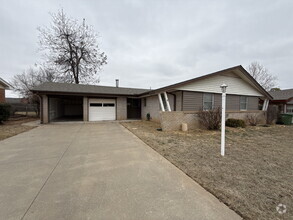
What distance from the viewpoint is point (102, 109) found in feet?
42.3

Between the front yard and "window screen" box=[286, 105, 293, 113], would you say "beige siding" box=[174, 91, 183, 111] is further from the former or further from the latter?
"window screen" box=[286, 105, 293, 113]

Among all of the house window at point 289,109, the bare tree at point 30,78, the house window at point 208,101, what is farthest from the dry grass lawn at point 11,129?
the house window at point 289,109

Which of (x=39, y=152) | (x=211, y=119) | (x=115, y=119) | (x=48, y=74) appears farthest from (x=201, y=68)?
(x=48, y=74)

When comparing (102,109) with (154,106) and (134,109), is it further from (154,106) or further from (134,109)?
(154,106)

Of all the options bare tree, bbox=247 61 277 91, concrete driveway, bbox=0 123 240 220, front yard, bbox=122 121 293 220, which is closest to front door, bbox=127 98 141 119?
front yard, bbox=122 121 293 220

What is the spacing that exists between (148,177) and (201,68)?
18.6 m

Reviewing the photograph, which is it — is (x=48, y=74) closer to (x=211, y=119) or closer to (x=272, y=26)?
(x=211, y=119)

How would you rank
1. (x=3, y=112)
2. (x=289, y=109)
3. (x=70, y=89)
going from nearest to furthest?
(x=3, y=112) → (x=70, y=89) → (x=289, y=109)

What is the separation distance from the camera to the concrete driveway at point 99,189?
5.87 feet

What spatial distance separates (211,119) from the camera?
8.56m

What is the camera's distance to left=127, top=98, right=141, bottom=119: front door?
49.3ft

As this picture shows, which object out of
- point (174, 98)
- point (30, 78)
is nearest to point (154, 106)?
point (174, 98)

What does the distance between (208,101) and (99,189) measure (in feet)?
32.1

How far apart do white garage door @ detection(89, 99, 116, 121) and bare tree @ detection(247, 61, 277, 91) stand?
2910cm
